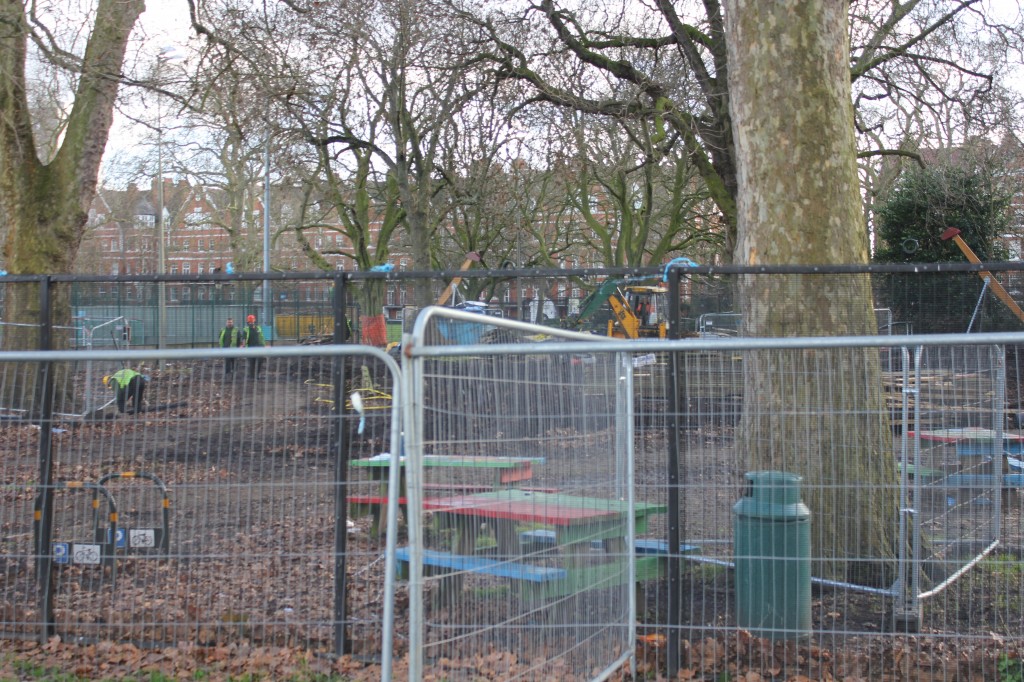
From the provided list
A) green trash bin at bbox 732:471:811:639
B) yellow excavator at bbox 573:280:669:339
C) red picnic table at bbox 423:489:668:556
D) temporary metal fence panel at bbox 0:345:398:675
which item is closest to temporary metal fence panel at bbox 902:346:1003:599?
green trash bin at bbox 732:471:811:639

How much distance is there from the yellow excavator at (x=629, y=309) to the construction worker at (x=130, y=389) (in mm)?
3237

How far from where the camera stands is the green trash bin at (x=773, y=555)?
15.4 ft

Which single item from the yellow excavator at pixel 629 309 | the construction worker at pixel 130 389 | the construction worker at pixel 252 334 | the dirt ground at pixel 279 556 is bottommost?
the dirt ground at pixel 279 556

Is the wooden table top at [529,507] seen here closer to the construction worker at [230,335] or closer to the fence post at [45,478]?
the fence post at [45,478]

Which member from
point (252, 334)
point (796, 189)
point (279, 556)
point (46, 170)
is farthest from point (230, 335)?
point (46, 170)

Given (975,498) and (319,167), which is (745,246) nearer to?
(975,498)

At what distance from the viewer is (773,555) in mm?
4730

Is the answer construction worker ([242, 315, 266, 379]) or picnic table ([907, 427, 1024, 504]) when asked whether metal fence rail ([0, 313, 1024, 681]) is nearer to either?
picnic table ([907, 427, 1024, 504])

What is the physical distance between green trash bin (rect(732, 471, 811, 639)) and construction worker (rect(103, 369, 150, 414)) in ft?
9.91

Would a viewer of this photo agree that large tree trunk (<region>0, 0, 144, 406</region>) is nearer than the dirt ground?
No

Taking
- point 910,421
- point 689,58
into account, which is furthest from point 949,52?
point 910,421

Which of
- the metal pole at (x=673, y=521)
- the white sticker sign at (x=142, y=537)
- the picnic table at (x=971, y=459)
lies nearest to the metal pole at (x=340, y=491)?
the white sticker sign at (x=142, y=537)

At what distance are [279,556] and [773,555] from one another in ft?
7.94

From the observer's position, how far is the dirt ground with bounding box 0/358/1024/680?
449 centimetres
